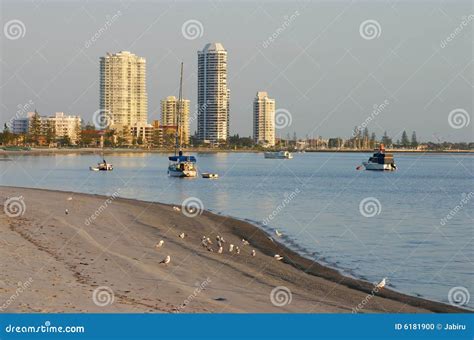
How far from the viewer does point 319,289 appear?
66.0ft

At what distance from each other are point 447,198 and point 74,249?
5131 centimetres

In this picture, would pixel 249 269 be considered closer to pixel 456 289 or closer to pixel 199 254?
pixel 199 254
